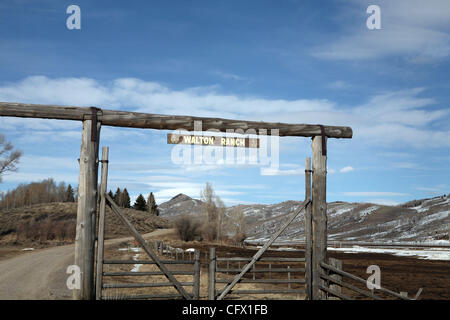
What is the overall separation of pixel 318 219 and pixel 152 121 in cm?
467

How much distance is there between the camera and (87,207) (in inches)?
356

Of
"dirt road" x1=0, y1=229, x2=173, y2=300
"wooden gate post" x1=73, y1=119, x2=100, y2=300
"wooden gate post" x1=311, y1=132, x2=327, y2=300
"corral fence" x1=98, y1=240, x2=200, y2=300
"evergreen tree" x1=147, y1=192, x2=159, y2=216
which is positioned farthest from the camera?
"evergreen tree" x1=147, y1=192, x2=159, y2=216

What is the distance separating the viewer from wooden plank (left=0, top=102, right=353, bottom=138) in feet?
29.5

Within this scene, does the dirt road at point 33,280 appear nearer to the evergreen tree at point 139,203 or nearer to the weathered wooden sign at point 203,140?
the weathered wooden sign at point 203,140

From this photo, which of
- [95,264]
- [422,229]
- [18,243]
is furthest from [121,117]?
[422,229]

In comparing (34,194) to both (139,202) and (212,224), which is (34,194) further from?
(212,224)

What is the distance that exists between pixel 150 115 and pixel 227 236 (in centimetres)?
5544

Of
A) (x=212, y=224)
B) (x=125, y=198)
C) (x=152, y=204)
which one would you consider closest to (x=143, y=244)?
(x=212, y=224)

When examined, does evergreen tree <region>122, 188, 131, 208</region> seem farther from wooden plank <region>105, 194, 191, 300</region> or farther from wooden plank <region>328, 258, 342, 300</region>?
wooden plank <region>328, 258, 342, 300</region>

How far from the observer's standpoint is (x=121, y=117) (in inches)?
368

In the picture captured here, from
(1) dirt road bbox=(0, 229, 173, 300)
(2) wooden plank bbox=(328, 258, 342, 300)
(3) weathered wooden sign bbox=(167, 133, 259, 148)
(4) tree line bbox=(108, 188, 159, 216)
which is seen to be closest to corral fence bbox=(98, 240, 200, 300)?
(1) dirt road bbox=(0, 229, 173, 300)
